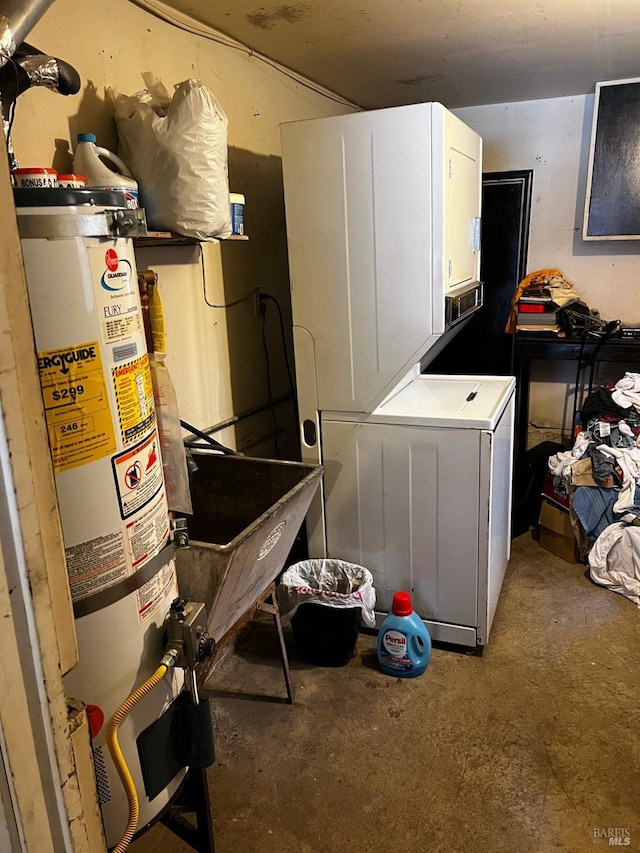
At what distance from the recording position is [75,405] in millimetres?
994

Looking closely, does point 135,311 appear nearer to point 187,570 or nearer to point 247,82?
point 187,570

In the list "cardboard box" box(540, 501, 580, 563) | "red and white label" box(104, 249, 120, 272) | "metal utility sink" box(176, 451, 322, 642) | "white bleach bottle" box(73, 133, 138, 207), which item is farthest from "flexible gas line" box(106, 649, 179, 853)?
"cardboard box" box(540, 501, 580, 563)

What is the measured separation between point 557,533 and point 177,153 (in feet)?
8.31

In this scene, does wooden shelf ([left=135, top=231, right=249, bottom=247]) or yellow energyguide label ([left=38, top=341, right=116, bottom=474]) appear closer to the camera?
yellow energyguide label ([left=38, top=341, right=116, bottom=474])

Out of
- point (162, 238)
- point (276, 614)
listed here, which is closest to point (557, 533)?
point (276, 614)

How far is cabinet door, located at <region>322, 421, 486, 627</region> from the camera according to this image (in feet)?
7.43

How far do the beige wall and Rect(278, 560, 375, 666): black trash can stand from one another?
0.64m

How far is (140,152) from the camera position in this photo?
1.68m

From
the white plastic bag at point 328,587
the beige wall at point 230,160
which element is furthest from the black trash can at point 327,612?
the beige wall at point 230,160

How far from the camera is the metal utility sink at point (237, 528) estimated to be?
1477 mm

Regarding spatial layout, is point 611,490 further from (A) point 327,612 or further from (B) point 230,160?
(B) point 230,160

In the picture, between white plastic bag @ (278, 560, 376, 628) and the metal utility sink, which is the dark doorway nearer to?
white plastic bag @ (278, 560, 376, 628)

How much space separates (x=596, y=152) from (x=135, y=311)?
3.23m

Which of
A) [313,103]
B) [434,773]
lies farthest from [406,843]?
[313,103]
